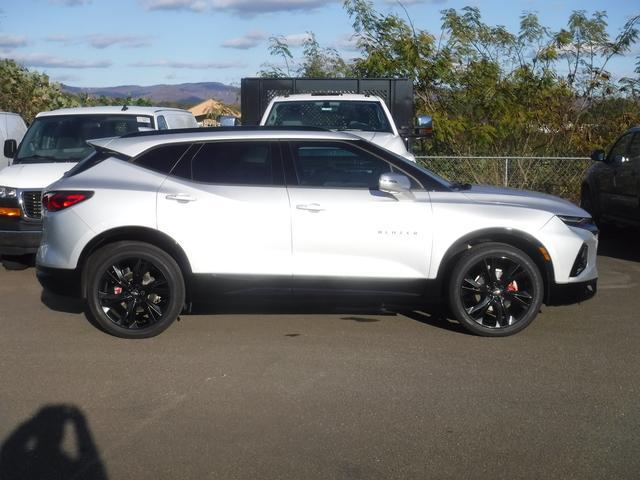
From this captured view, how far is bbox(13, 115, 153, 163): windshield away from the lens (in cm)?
1116

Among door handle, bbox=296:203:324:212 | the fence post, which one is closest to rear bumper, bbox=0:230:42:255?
door handle, bbox=296:203:324:212

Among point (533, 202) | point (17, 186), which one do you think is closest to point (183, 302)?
point (533, 202)

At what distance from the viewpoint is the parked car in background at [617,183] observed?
11.3 metres

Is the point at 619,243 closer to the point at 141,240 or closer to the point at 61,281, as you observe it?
the point at 141,240

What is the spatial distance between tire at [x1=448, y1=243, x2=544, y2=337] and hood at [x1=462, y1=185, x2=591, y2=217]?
0.40 metres

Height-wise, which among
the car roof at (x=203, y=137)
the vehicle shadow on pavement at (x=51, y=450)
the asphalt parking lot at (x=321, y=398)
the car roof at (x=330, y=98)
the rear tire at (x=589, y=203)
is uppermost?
the car roof at (x=330, y=98)

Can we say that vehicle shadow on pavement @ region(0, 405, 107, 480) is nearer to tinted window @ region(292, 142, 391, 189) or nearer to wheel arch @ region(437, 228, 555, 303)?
tinted window @ region(292, 142, 391, 189)

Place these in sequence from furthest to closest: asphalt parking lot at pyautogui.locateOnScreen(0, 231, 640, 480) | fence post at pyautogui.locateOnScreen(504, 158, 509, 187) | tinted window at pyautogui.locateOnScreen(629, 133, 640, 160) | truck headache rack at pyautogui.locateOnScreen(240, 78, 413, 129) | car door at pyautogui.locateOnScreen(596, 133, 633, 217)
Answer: fence post at pyautogui.locateOnScreen(504, 158, 509, 187)
truck headache rack at pyautogui.locateOnScreen(240, 78, 413, 129)
car door at pyautogui.locateOnScreen(596, 133, 633, 217)
tinted window at pyautogui.locateOnScreen(629, 133, 640, 160)
asphalt parking lot at pyautogui.locateOnScreen(0, 231, 640, 480)

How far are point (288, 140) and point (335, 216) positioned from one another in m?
0.83

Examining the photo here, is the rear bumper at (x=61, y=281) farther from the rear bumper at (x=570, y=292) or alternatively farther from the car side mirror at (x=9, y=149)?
the car side mirror at (x=9, y=149)

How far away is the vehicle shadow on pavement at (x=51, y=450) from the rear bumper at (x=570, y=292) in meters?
3.91

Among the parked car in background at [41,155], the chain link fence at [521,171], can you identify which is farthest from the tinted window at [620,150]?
the parked car in background at [41,155]

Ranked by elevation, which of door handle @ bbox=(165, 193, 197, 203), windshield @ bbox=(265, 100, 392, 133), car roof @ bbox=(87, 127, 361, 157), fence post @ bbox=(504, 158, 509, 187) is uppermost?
windshield @ bbox=(265, 100, 392, 133)

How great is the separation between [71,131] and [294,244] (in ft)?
17.6
